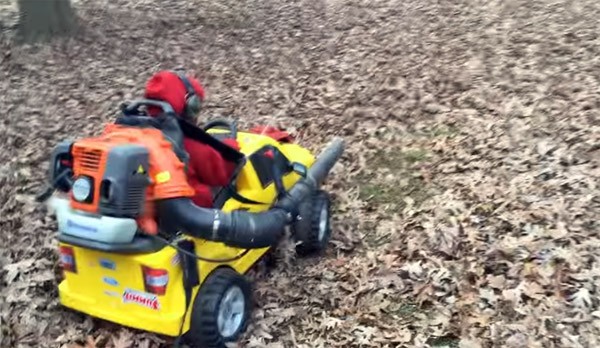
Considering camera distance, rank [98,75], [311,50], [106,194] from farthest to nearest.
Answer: [311,50] → [98,75] → [106,194]

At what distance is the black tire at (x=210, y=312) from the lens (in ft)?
14.8

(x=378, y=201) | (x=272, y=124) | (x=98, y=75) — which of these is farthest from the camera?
(x=98, y=75)

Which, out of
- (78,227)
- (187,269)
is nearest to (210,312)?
(187,269)

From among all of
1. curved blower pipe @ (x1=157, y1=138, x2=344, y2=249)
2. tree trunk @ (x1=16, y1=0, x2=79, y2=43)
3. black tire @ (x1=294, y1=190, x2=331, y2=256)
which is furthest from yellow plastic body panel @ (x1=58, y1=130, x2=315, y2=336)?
tree trunk @ (x1=16, y1=0, x2=79, y2=43)

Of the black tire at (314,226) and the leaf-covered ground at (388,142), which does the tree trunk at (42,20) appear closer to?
the leaf-covered ground at (388,142)

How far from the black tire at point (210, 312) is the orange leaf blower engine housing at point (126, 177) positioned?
0.58 metres

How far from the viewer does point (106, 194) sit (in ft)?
13.3

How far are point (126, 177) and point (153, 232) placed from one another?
16.5 inches

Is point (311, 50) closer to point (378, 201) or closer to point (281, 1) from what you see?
point (281, 1)

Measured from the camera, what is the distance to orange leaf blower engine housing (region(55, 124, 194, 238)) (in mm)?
4004

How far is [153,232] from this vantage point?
13.9 ft

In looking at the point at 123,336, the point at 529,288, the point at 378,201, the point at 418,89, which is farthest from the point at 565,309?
the point at 418,89

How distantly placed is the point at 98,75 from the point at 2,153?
226 cm

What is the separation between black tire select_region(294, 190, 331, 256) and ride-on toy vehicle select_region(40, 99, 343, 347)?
54 cm
